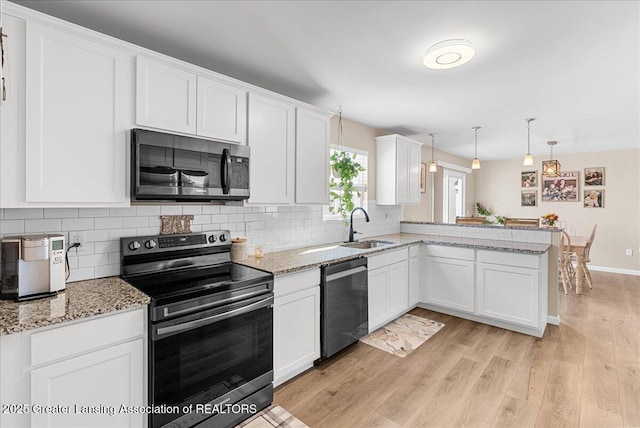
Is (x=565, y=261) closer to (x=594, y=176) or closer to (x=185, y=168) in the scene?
(x=594, y=176)

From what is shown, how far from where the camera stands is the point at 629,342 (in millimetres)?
3131

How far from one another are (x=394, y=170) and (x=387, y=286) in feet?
5.23

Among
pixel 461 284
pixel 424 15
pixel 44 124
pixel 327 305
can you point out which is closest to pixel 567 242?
pixel 461 284

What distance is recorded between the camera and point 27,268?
1.59 meters

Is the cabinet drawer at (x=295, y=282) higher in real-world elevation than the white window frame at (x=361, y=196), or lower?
lower

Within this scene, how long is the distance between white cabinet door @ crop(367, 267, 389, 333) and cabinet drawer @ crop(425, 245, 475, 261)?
2.74 feet

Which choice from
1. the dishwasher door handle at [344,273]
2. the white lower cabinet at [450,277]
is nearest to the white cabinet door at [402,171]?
the white lower cabinet at [450,277]

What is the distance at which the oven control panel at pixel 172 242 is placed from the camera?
208cm

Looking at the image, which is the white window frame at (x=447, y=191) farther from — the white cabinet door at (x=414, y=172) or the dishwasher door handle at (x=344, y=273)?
the dishwasher door handle at (x=344, y=273)

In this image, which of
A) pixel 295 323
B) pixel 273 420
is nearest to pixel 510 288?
pixel 295 323

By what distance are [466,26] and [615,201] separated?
6586mm

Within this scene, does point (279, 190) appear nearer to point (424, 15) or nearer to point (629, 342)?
point (424, 15)

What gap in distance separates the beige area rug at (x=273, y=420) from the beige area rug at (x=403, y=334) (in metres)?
1.21

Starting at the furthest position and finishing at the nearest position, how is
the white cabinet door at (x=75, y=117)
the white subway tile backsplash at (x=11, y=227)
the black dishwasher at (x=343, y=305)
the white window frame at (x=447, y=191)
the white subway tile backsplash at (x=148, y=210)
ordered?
the white window frame at (x=447, y=191), the black dishwasher at (x=343, y=305), the white subway tile backsplash at (x=148, y=210), the white subway tile backsplash at (x=11, y=227), the white cabinet door at (x=75, y=117)
